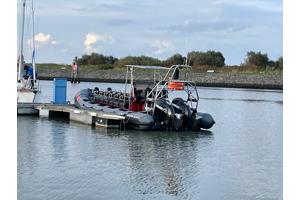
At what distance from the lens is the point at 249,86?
78188 mm

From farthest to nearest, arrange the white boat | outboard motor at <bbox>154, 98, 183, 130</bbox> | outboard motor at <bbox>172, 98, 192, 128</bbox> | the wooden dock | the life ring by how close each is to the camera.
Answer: the white boat
the wooden dock
outboard motor at <bbox>172, 98, 192, 128</bbox>
outboard motor at <bbox>154, 98, 183, 130</bbox>
the life ring

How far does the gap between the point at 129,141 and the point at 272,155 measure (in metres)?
4.49

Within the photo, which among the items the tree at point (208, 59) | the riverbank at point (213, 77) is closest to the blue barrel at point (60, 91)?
the riverbank at point (213, 77)

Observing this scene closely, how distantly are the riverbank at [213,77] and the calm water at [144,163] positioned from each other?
5617cm

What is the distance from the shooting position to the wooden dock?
20344mm

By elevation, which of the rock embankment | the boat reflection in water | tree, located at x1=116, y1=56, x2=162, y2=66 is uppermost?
tree, located at x1=116, y1=56, x2=162, y2=66

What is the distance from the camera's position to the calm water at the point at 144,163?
10.6m

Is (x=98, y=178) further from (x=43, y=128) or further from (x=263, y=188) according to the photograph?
(x=43, y=128)

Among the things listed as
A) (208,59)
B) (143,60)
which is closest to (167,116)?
(143,60)

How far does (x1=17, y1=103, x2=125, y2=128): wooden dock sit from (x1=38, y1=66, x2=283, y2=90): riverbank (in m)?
52.5

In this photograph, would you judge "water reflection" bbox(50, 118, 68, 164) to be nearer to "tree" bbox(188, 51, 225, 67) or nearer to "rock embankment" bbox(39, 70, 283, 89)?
"rock embankment" bbox(39, 70, 283, 89)

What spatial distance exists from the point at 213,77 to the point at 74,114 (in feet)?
193

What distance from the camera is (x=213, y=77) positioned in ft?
264

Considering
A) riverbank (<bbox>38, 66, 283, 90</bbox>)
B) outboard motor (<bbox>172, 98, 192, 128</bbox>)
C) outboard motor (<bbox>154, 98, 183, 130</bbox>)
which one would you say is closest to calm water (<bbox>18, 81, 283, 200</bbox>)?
outboard motor (<bbox>154, 98, 183, 130</bbox>)
